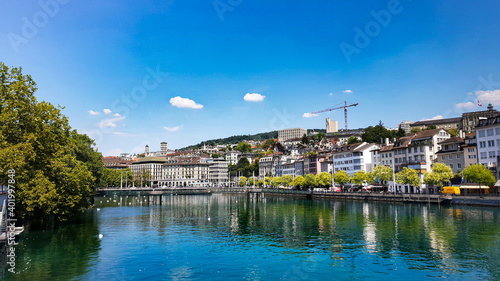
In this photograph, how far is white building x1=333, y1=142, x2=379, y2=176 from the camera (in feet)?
382

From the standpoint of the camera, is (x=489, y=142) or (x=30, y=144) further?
(x=489, y=142)

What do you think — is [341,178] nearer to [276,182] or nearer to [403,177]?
[403,177]

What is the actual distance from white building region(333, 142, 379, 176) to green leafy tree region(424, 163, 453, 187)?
37245 mm

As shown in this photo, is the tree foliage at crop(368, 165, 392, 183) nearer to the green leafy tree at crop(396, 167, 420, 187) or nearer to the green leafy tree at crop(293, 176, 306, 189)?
the green leafy tree at crop(396, 167, 420, 187)

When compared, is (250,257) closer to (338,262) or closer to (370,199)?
(338,262)

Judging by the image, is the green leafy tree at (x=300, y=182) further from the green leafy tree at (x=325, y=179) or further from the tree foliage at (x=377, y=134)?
the tree foliage at (x=377, y=134)

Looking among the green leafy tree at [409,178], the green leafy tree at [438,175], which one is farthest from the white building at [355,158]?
the green leafy tree at [438,175]

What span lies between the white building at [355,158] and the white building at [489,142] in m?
38.7

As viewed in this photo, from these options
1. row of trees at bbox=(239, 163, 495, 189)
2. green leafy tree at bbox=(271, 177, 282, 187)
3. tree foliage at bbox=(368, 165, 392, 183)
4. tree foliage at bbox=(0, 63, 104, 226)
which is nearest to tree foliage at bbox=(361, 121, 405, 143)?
row of trees at bbox=(239, 163, 495, 189)

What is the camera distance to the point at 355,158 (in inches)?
4695

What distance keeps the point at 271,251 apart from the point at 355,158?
305 feet

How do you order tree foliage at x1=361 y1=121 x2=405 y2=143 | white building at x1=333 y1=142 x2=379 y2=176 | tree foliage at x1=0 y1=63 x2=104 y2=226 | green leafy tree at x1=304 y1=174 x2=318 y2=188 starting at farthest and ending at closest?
1. tree foliage at x1=361 y1=121 x2=405 y2=143
2. green leafy tree at x1=304 y1=174 x2=318 y2=188
3. white building at x1=333 y1=142 x2=379 y2=176
4. tree foliage at x1=0 y1=63 x2=104 y2=226

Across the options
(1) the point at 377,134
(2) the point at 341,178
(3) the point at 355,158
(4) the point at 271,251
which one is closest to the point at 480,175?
(2) the point at 341,178

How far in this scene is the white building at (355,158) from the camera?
4582 inches
